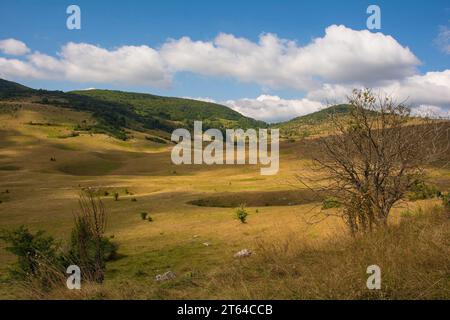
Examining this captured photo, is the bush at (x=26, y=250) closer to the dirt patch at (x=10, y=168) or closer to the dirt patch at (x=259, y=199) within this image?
the dirt patch at (x=259, y=199)

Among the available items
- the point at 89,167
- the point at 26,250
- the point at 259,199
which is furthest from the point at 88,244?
the point at 89,167

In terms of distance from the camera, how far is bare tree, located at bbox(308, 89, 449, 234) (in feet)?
36.7

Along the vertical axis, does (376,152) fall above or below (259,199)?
above

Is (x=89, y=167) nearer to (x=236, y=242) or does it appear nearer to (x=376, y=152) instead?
(x=236, y=242)

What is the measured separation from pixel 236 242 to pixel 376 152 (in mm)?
7732

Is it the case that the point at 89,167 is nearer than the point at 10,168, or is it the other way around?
the point at 10,168

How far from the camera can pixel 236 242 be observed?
1722cm

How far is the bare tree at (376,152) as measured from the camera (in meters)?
11.2

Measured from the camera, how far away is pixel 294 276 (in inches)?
277

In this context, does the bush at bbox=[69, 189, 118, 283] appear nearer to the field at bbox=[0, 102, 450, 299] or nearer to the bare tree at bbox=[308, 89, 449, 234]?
the field at bbox=[0, 102, 450, 299]

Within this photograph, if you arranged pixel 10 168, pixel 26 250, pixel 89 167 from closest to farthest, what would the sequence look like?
pixel 26 250 < pixel 10 168 < pixel 89 167

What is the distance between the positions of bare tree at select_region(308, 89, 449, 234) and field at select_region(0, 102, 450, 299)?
0.76 m

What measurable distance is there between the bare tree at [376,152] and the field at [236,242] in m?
0.76

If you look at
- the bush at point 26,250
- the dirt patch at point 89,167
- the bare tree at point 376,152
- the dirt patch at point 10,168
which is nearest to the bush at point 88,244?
the bush at point 26,250
